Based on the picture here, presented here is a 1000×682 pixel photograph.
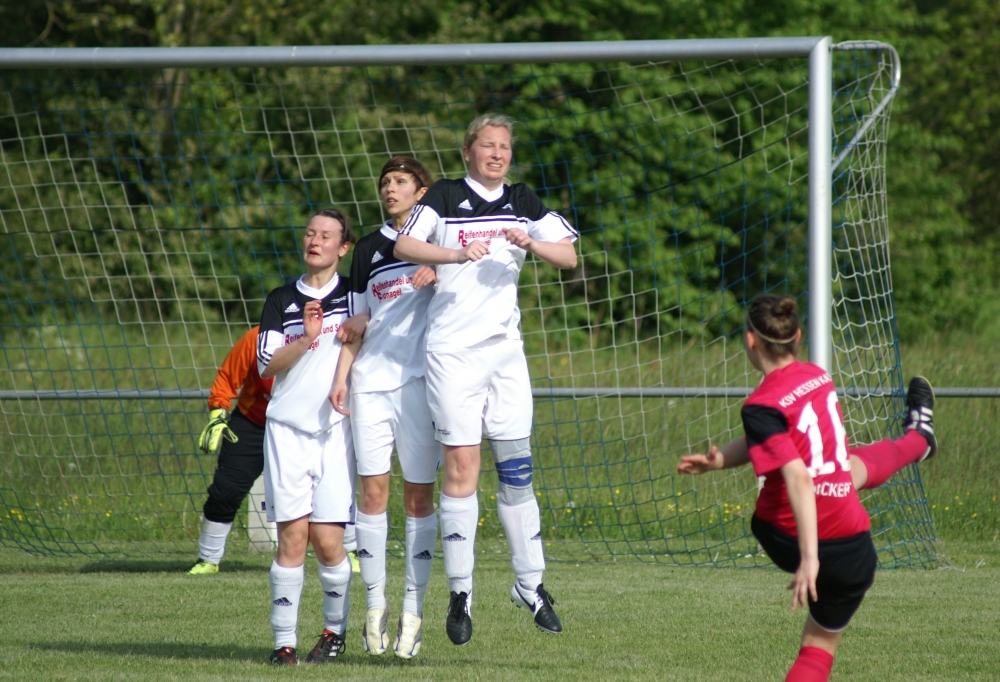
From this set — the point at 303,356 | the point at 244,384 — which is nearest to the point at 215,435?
the point at 244,384

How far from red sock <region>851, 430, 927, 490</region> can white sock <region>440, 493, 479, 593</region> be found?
1530mm

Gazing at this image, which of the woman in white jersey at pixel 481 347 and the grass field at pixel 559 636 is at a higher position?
the woman in white jersey at pixel 481 347

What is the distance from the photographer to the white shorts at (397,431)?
4555 mm

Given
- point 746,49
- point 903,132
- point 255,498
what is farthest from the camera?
point 903,132

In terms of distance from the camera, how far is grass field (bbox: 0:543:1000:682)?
171 inches

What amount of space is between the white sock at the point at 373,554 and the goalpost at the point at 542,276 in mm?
2517

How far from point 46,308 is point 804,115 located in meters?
12.2

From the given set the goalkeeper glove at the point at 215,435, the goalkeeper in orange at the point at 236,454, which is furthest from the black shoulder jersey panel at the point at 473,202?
the goalkeeper in orange at the point at 236,454

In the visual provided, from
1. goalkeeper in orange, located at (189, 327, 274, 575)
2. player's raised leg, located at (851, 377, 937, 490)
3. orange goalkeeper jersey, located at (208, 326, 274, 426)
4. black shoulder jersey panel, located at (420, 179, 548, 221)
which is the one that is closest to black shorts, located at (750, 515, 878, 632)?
player's raised leg, located at (851, 377, 937, 490)

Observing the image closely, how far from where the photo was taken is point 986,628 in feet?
16.4

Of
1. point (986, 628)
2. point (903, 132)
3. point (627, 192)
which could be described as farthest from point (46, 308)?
point (903, 132)

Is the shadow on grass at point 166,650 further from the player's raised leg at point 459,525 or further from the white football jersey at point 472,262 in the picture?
the white football jersey at point 472,262

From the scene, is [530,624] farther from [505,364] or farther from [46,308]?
[46,308]

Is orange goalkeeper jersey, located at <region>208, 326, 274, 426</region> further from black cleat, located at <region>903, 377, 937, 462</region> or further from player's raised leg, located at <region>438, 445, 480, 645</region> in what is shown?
black cleat, located at <region>903, 377, 937, 462</region>
